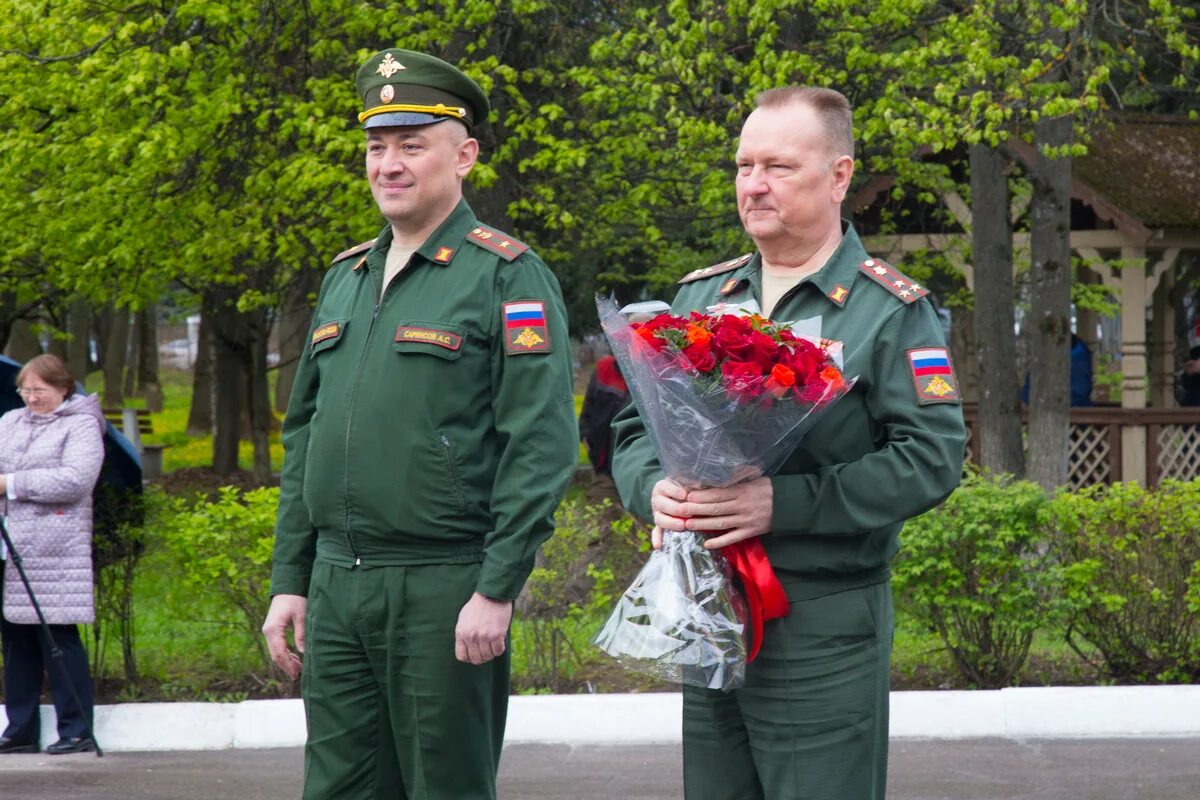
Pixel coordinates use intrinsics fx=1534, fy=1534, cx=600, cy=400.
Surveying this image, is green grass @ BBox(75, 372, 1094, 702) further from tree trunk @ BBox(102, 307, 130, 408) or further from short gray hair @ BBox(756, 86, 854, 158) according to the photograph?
tree trunk @ BBox(102, 307, 130, 408)

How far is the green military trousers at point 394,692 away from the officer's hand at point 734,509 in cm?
88

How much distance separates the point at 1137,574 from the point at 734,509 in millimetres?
5059

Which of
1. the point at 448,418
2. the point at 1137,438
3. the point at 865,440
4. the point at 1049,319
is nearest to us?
the point at 865,440

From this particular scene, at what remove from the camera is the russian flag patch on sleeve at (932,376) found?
10.1ft

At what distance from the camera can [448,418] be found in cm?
373

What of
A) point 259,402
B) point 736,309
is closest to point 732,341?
point 736,309

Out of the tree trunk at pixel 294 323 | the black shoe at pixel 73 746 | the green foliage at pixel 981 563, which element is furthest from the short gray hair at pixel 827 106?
the black shoe at pixel 73 746

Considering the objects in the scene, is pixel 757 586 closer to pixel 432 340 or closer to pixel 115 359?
pixel 432 340

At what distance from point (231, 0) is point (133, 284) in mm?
4575

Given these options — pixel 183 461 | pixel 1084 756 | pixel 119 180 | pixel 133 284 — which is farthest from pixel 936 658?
pixel 183 461

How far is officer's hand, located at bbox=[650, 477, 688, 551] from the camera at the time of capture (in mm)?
3051

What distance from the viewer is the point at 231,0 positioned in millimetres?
12820

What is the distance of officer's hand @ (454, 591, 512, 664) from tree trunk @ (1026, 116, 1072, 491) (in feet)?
31.7

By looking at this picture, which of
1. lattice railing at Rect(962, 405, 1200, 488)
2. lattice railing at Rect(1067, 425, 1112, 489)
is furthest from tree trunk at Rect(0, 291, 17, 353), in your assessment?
lattice railing at Rect(1067, 425, 1112, 489)
